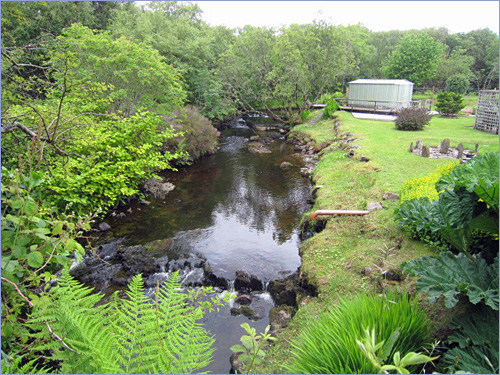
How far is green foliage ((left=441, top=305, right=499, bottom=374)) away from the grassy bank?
2.34ft

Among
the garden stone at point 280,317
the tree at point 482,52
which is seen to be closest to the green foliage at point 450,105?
the tree at point 482,52

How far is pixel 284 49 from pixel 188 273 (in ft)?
71.6

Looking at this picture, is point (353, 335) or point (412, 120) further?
point (412, 120)

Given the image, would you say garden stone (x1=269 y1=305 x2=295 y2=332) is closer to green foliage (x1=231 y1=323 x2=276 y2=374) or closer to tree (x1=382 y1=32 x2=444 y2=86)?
green foliage (x1=231 y1=323 x2=276 y2=374)

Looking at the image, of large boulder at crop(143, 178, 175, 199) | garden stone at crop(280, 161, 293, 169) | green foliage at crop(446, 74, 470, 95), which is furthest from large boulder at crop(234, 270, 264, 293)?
green foliage at crop(446, 74, 470, 95)

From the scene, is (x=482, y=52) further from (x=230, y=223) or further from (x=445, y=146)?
(x=230, y=223)

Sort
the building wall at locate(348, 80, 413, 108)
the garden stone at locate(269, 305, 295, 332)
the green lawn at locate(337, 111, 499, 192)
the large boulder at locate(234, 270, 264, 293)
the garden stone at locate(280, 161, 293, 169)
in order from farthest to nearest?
1. the building wall at locate(348, 80, 413, 108)
2. the garden stone at locate(280, 161, 293, 169)
3. the green lawn at locate(337, 111, 499, 192)
4. the large boulder at locate(234, 270, 264, 293)
5. the garden stone at locate(269, 305, 295, 332)

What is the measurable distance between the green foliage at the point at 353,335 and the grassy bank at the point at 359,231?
495 mm

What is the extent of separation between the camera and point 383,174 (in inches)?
447

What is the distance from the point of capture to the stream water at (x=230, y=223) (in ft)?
23.6

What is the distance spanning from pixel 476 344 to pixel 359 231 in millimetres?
4920

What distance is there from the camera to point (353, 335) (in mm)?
3264

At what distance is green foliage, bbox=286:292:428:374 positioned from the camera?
10.3ft

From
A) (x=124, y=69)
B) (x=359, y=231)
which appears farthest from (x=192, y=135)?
(x=359, y=231)
